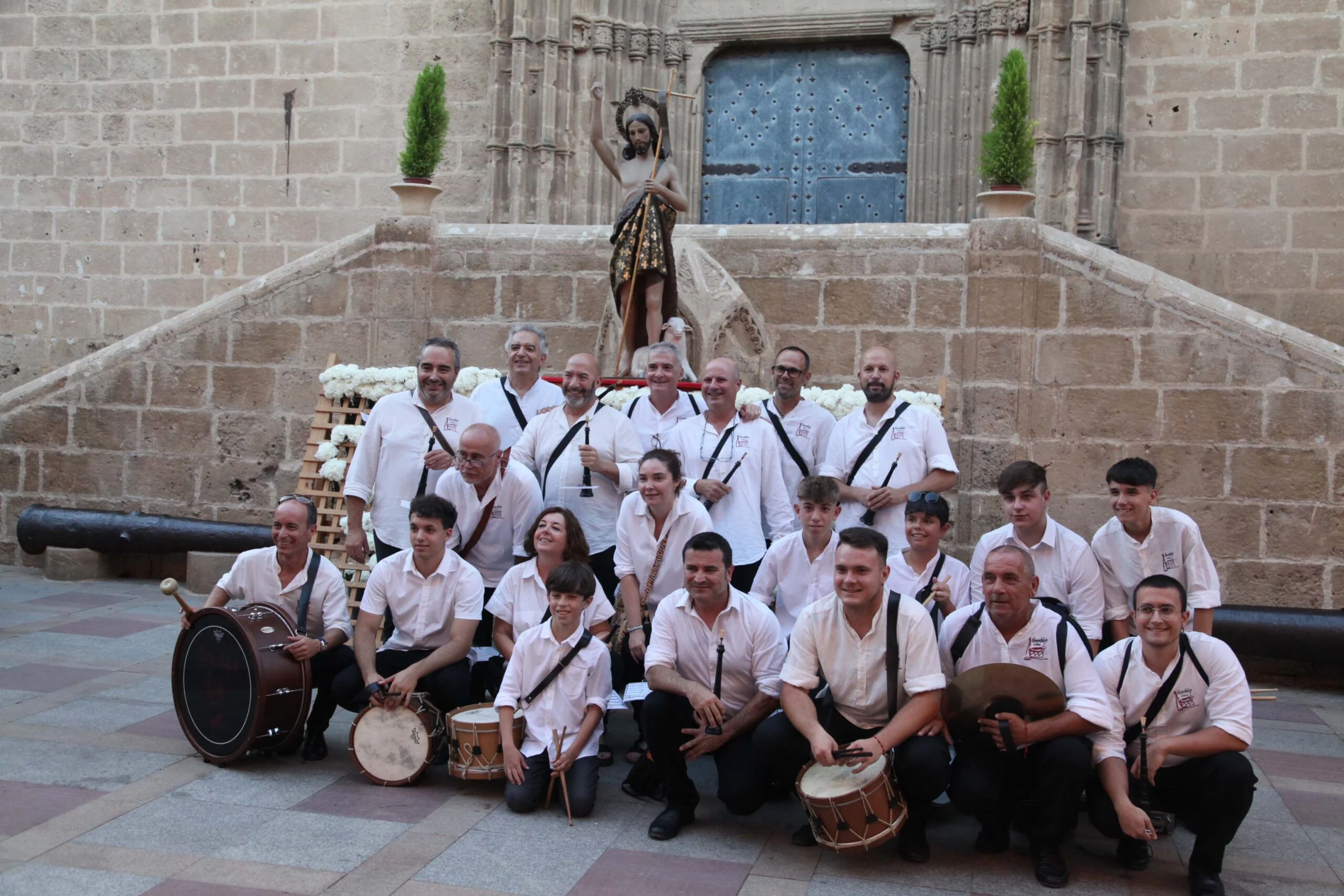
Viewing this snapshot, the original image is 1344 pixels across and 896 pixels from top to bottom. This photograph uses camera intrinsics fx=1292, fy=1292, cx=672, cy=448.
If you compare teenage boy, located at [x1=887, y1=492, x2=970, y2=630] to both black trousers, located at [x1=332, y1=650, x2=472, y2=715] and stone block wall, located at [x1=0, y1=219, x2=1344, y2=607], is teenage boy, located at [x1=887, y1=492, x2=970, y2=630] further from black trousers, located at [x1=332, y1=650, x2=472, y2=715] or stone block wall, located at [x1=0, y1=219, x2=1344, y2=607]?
stone block wall, located at [x1=0, y1=219, x2=1344, y2=607]

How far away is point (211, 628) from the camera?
5.20 metres

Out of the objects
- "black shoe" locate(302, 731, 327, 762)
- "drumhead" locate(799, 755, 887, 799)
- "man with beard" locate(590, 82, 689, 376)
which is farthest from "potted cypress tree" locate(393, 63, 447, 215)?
"drumhead" locate(799, 755, 887, 799)

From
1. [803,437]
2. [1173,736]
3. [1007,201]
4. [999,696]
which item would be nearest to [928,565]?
[999,696]

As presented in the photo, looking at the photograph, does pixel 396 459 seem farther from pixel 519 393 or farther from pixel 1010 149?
pixel 1010 149

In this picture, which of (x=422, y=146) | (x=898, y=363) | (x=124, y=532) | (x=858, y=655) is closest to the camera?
(x=858, y=655)

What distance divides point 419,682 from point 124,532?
16.6 feet

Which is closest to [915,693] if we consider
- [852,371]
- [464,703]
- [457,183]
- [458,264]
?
[464,703]

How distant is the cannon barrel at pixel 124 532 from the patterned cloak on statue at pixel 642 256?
3.19 m

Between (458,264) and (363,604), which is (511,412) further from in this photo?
(458,264)

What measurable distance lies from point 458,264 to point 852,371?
296 centimetres

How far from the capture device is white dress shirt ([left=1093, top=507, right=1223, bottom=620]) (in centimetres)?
534

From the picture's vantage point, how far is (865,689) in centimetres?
462

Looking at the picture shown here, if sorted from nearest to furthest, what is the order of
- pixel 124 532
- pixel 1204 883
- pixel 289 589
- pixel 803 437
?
pixel 1204 883 → pixel 289 589 → pixel 803 437 → pixel 124 532

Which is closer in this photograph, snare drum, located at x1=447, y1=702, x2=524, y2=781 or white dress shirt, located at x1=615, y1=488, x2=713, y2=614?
snare drum, located at x1=447, y1=702, x2=524, y2=781
